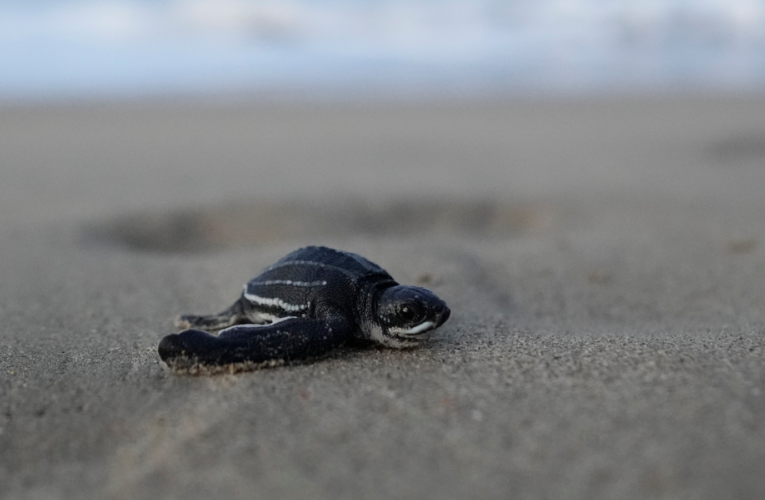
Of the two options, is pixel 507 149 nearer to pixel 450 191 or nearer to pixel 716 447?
pixel 450 191

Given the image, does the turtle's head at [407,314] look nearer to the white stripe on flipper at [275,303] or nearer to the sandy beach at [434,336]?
the sandy beach at [434,336]

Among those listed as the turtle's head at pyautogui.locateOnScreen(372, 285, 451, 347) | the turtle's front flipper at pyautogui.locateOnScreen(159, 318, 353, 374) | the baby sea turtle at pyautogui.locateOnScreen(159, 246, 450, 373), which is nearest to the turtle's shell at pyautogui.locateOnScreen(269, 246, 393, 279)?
the baby sea turtle at pyautogui.locateOnScreen(159, 246, 450, 373)

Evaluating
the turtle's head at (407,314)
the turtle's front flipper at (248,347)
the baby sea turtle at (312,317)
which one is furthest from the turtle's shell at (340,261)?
the turtle's front flipper at (248,347)

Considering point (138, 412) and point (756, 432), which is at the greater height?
point (756, 432)

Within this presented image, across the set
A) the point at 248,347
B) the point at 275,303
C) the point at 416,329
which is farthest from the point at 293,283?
the point at 416,329

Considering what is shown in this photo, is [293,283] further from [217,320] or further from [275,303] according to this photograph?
[217,320]

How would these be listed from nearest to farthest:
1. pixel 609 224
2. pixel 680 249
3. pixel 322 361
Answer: pixel 322 361 < pixel 680 249 < pixel 609 224

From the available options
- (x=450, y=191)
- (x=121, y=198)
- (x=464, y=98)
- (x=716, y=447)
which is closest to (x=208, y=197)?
(x=121, y=198)

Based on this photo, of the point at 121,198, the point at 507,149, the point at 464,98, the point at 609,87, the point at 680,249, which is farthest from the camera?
the point at 609,87

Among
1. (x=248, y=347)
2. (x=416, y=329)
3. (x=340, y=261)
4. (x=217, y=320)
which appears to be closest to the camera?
(x=248, y=347)
